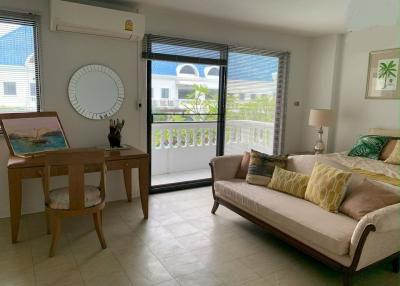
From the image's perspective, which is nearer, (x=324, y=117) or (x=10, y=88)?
(x=10, y=88)

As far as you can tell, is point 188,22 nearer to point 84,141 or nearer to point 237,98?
point 237,98

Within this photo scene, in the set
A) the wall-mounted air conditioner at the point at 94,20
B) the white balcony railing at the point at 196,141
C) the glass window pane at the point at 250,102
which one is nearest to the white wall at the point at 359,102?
the glass window pane at the point at 250,102

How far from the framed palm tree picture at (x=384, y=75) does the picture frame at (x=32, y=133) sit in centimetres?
426

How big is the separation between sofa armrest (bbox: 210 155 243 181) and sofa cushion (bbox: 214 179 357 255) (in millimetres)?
167

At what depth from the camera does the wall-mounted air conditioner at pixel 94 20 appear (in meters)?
2.93

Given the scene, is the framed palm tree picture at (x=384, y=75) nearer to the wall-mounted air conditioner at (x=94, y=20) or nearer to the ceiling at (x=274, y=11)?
the ceiling at (x=274, y=11)

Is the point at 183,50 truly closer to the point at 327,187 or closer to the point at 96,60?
the point at 96,60

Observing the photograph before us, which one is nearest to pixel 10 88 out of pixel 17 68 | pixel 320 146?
pixel 17 68

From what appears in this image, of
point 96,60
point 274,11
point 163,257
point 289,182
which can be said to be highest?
point 274,11

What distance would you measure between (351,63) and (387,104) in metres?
0.88

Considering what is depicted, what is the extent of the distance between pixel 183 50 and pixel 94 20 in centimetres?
126

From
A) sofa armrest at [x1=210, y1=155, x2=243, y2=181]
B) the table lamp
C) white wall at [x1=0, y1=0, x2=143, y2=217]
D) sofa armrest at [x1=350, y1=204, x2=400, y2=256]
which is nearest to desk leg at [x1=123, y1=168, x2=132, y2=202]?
white wall at [x1=0, y1=0, x2=143, y2=217]

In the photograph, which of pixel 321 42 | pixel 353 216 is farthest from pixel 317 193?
pixel 321 42

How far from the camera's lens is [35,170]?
262 centimetres
